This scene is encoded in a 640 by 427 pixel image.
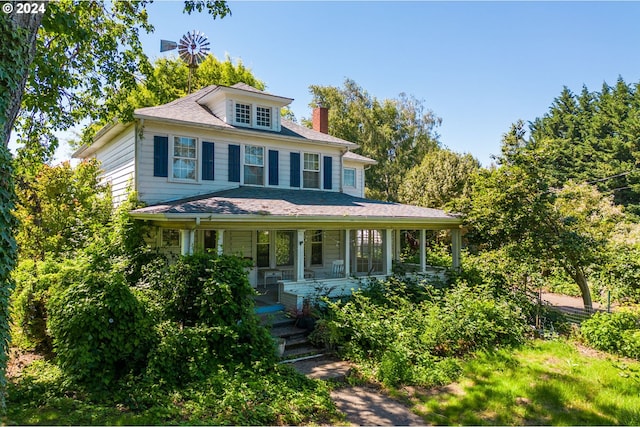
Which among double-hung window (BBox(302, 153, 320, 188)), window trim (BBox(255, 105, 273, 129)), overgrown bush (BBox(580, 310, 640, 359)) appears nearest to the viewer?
overgrown bush (BBox(580, 310, 640, 359))

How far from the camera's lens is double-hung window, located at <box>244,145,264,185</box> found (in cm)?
1383

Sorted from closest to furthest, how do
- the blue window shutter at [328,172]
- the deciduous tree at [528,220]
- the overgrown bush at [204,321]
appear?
the overgrown bush at [204,321] → the deciduous tree at [528,220] → the blue window shutter at [328,172]

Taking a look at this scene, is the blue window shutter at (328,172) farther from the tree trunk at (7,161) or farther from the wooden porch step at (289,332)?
the tree trunk at (7,161)

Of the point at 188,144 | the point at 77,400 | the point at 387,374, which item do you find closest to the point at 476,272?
the point at 387,374

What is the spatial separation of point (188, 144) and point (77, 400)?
8.45 m

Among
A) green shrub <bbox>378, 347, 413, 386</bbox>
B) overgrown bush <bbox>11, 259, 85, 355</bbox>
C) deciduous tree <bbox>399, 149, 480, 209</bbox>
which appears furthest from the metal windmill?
green shrub <bbox>378, 347, 413, 386</bbox>

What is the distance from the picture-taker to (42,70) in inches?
330

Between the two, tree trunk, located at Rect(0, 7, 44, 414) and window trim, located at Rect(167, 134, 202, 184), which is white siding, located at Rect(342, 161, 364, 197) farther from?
tree trunk, located at Rect(0, 7, 44, 414)

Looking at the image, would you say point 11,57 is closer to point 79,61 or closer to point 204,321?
point 204,321

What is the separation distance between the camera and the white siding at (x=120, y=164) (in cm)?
1206

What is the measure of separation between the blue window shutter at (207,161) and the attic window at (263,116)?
2391mm

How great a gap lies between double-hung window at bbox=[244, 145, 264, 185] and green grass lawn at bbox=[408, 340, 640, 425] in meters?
9.19

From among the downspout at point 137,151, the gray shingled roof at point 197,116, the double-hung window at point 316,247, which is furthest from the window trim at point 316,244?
the downspout at point 137,151

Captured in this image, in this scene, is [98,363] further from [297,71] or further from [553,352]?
[297,71]
